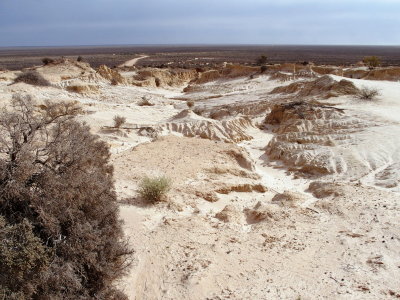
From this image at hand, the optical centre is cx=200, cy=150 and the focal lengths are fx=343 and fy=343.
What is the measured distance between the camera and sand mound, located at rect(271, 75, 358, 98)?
19158 millimetres

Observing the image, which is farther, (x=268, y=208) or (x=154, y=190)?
(x=268, y=208)

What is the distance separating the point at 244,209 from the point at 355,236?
96.4 inches

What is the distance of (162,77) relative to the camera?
3491 centimetres

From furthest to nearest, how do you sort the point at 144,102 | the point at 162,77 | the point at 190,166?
the point at 162,77 < the point at 144,102 < the point at 190,166

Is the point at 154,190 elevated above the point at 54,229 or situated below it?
below

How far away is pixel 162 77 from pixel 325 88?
61.4ft

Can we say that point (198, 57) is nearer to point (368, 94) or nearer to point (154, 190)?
point (368, 94)

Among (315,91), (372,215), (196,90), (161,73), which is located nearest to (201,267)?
(372,215)

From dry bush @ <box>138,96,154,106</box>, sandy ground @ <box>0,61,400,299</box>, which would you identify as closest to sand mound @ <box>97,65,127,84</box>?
dry bush @ <box>138,96,154,106</box>

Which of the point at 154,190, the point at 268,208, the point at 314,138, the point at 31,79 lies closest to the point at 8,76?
the point at 31,79

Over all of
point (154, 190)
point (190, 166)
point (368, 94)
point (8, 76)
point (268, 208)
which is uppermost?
point (8, 76)

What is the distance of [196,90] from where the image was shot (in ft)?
104

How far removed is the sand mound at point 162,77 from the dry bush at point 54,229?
2801cm

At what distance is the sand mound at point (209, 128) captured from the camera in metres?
15.4
